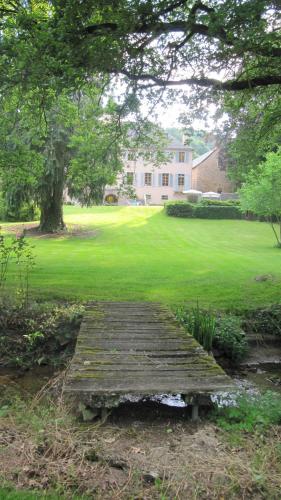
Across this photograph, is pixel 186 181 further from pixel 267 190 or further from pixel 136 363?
pixel 136 363

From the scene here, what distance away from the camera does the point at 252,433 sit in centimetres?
423

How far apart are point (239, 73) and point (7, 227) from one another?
1882 centimetres

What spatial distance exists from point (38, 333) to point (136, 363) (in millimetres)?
2677

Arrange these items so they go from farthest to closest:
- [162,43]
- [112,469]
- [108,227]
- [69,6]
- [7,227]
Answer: [108,227], [7,227], [162,43], [69,6], [112,469]

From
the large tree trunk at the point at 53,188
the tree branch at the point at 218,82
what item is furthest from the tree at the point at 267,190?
the tree branch at the point at 218,82

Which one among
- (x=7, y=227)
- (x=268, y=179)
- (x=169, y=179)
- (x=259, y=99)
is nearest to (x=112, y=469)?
(x=259, y=99)

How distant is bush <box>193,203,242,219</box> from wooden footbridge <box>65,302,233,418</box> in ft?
94.5

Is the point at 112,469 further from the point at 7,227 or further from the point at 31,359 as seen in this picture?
the point at 7,227

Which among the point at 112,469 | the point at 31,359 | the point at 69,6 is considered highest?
the point at 69,6

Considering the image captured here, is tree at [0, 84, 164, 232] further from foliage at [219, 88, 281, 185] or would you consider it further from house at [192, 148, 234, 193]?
house at [192, 148, 234, 193]

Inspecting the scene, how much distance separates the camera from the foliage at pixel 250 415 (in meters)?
4.37

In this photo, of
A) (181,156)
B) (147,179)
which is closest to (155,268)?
(147,179)

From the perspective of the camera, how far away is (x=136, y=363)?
540 cm

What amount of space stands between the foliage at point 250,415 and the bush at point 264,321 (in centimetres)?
350
